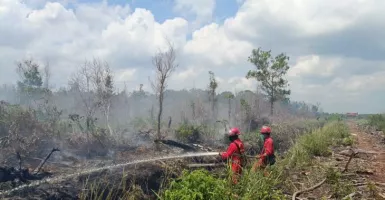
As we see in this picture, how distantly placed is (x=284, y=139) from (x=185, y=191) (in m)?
18.2

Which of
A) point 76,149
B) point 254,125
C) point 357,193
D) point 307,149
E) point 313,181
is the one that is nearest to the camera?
point 357,193

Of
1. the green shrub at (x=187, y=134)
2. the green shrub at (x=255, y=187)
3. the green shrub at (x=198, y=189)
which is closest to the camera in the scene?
the green shrub at (x=198, y=189)

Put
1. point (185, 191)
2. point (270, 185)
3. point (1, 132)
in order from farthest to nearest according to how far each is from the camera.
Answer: point (1, 132), point (270, 185), point (185, 191)

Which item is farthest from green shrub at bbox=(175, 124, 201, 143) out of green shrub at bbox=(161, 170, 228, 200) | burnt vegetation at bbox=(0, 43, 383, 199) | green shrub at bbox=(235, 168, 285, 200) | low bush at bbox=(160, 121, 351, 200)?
green shrub at bbox=(161, 170, 228, 200)

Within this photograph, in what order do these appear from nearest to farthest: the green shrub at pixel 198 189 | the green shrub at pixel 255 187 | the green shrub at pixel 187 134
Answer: the green shrub at pixel 198 189
the green shrub at pixel 255 187
the green shrub at pixel 187 134

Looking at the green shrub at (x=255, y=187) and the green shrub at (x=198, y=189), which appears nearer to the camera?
the green shrub at (x=198, y=189)

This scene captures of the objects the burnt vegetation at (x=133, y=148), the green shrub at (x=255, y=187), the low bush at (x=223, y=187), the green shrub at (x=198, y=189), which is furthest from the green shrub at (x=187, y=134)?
the green shrub at (x=198, y=189)

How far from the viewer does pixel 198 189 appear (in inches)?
197

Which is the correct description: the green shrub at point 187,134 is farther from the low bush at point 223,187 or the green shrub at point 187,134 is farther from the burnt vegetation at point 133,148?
the low bush at point 223,187

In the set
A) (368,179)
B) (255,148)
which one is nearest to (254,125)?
(255,148)

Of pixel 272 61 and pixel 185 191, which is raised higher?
pixel 272 61

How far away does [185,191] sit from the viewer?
4891 mm

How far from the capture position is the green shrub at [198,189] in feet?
16.0

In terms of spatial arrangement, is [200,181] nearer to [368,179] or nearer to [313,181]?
[313,181]
